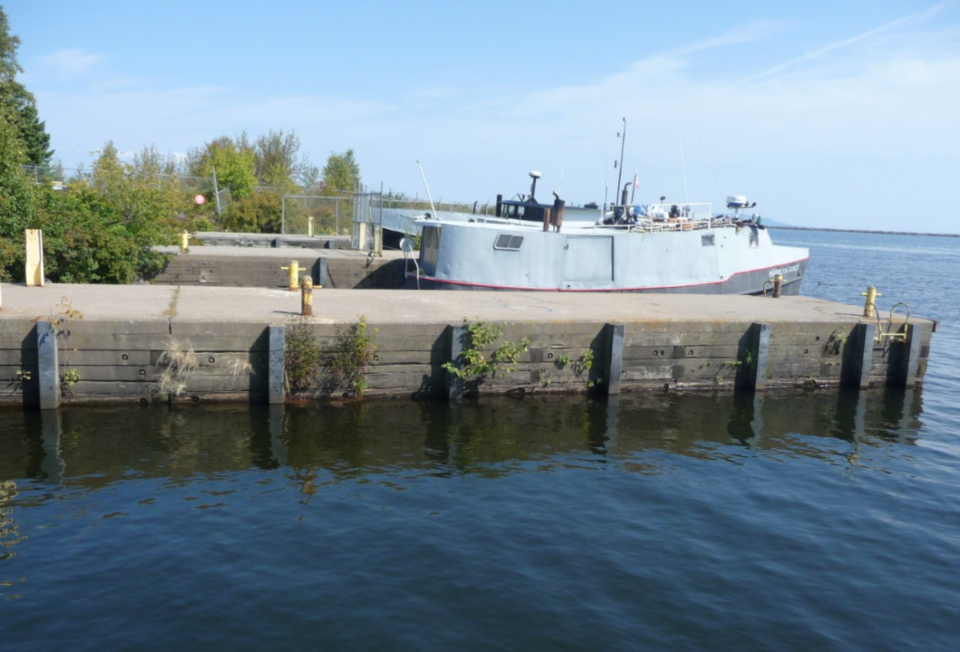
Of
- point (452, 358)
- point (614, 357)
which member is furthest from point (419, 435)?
point (614, 357)

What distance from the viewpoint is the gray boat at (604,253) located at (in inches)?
829

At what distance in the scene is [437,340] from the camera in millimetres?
13930

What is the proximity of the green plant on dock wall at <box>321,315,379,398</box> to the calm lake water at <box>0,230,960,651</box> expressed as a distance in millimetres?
508

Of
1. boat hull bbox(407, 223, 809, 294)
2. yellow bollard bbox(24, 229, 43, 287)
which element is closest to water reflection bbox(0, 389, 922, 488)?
yellow bollard bbox(24, 229, 43, 287)

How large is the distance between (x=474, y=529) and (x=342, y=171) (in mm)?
54490

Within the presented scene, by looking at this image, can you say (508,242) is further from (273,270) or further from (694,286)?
(273,270)

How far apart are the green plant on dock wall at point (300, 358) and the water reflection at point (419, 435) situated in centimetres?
46

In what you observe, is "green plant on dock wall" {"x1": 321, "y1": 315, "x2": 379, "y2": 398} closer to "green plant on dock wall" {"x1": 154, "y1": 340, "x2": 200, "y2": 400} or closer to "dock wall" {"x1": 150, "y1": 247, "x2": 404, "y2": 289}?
"green plant on dock wall" {"x1": 154, "y1": 340, "x2": 200, "y2": 400}

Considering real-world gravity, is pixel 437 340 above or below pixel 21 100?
below

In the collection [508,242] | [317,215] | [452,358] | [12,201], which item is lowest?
[452,358]

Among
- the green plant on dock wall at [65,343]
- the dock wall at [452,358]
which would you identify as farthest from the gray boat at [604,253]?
the green plant on dock wall at [65,343]

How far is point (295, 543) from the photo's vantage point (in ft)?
28.0

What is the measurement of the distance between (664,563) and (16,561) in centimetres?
644

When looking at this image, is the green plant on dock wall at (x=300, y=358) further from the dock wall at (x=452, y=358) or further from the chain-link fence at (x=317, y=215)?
the chain-link fence at (x=317, y=215)
